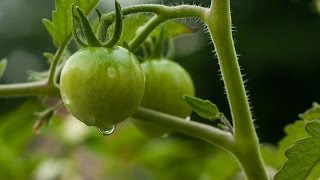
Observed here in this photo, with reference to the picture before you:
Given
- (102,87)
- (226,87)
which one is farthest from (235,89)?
(102,87)

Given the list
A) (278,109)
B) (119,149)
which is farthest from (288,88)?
(119,149)

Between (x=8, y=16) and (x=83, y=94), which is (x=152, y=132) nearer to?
(x=83, y=94)

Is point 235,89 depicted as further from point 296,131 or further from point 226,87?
point 296,131

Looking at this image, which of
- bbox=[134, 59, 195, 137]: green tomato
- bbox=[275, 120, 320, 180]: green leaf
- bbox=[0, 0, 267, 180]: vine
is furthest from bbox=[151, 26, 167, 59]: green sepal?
bbox=[275, 120, 320, 180]: green leaf

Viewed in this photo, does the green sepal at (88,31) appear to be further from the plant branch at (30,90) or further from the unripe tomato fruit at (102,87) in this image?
the plant branch at (30,90)

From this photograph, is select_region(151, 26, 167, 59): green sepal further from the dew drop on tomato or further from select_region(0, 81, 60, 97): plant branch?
the dew drop on tomato

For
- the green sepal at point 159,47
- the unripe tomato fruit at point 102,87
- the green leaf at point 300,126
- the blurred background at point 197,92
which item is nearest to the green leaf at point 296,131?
the green leaf at point 300,126
